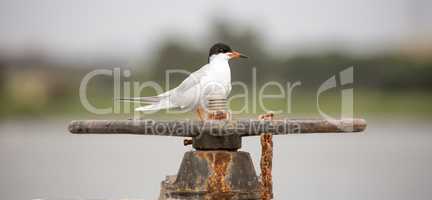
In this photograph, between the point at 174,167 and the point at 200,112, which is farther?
the point at 174,167

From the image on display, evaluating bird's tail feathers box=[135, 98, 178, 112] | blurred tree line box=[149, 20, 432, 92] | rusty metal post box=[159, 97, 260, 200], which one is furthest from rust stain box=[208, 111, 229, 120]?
blurred tree line box=[149, 20, 432, 92]

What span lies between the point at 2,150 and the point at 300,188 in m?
14.0

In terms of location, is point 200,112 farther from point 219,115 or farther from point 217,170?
point 217,170

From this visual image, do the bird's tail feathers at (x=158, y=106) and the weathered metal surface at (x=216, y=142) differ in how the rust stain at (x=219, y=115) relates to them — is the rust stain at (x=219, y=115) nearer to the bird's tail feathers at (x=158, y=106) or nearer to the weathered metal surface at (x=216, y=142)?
the weathered metal surface at (x=216, y=142)

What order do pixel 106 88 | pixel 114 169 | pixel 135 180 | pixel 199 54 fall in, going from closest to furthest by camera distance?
pixel 135 180
pixel 114 169
pixel 106 88
pixel 199 54

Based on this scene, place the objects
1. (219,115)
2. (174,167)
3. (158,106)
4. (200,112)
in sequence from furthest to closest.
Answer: (174,167), (200,112), (158,106), (219,115)

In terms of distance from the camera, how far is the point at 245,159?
4.51m

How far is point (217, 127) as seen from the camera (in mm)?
4215

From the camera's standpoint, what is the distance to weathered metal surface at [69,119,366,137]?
4203mm

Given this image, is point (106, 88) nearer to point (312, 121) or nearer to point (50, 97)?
point (50, 97)

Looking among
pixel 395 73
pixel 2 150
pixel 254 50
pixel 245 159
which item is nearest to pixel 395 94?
pixel 395 73

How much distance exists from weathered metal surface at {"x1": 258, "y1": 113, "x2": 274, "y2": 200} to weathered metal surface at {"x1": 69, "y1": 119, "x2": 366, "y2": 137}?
299mm

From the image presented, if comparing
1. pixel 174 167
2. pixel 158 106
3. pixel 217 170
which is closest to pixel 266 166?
pixel 217 170

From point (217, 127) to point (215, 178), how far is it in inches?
12.2
